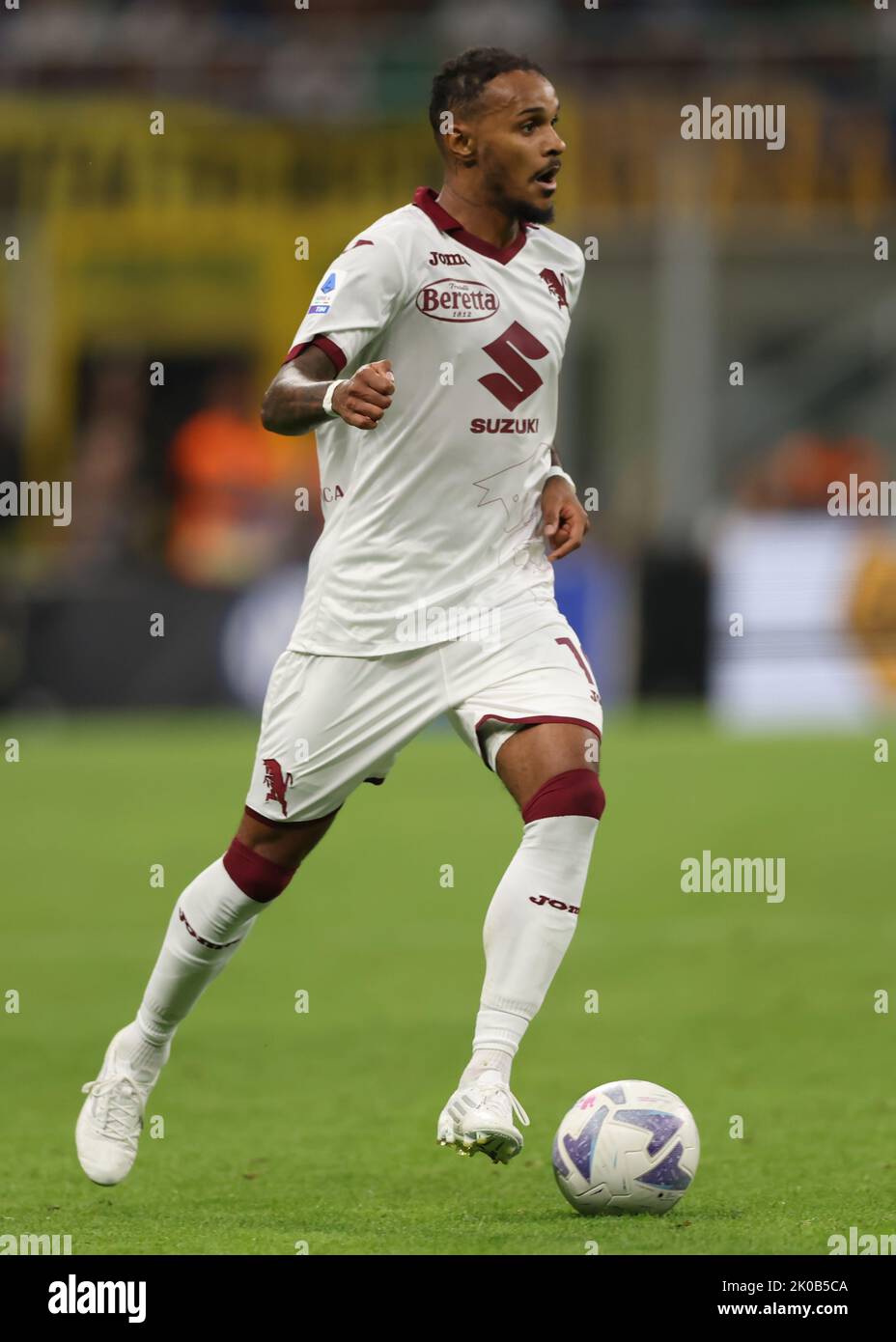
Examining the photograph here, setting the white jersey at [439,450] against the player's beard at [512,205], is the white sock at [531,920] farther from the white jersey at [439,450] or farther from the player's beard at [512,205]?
the player's beard at [512,205]

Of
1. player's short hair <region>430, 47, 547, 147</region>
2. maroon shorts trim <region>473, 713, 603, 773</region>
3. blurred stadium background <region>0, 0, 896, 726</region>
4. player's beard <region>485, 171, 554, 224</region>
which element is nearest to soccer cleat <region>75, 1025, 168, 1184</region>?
maroon shorts trim <region>473, 713, 603, 773</region>

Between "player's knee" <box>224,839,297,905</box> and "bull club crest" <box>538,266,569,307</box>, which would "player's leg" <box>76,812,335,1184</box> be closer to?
"player's knee" <box>224,839,297,905</box>

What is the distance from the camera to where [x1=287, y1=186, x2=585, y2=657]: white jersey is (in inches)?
218

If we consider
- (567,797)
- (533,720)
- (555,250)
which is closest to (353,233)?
(555,250)

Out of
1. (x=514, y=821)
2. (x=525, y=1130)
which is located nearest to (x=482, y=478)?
(x=525, y=1130)

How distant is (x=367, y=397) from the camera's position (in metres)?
5.02

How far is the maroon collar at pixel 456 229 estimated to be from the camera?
559 cm

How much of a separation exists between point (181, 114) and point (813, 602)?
776 centimetres

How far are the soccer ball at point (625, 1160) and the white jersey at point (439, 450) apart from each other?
1.15 meters

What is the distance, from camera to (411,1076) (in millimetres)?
7355

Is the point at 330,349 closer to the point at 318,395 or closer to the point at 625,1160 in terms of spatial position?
the point at 318,395

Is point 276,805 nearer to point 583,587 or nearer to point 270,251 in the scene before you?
point 583,587

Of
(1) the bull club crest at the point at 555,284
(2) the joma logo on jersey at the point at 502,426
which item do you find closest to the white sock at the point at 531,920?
(2) the joma logo on jersey at the point at 502,426

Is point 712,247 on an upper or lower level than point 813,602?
upper
